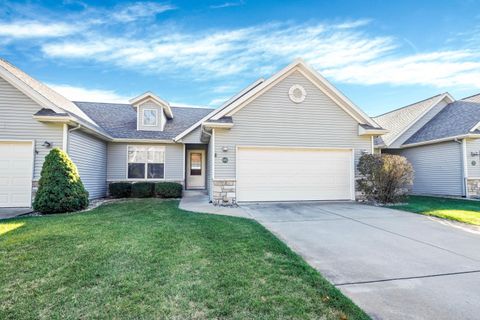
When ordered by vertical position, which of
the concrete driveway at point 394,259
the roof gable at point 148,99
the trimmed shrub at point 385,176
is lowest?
the concrete driveway at point 394,259

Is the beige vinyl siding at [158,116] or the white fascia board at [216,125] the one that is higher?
the beige vinyl siding at [158,116]

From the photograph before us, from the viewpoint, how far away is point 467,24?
9367 mm

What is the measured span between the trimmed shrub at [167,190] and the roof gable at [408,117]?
12081 mm

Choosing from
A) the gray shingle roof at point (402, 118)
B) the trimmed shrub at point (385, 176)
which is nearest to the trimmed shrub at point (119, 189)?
the trimmed shrub at point (385, 176)

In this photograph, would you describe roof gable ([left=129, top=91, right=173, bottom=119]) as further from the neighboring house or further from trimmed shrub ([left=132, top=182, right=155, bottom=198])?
the neighboring house

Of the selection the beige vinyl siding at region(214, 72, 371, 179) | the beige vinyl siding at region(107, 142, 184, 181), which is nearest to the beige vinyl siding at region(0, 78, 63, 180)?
the beige vinyl siding at region(107, 142, 184, 181)

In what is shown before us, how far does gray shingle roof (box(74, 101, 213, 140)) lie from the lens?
1346cm

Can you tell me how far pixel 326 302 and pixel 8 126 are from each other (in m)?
11.5

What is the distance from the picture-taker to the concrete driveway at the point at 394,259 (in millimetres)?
2699

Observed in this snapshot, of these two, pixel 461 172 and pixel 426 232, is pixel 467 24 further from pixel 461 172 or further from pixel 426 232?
pixel 426 232

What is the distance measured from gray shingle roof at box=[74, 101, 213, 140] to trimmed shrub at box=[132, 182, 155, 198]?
8.60 ft

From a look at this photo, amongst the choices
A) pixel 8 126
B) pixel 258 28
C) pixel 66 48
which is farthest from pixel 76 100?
pixel 258 28

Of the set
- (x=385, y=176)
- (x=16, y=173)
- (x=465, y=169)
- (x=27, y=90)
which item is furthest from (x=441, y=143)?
(x=16, y=173)

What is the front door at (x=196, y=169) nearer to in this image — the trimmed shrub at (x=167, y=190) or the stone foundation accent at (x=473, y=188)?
the trimmed shrub at (x=167, y=190)
